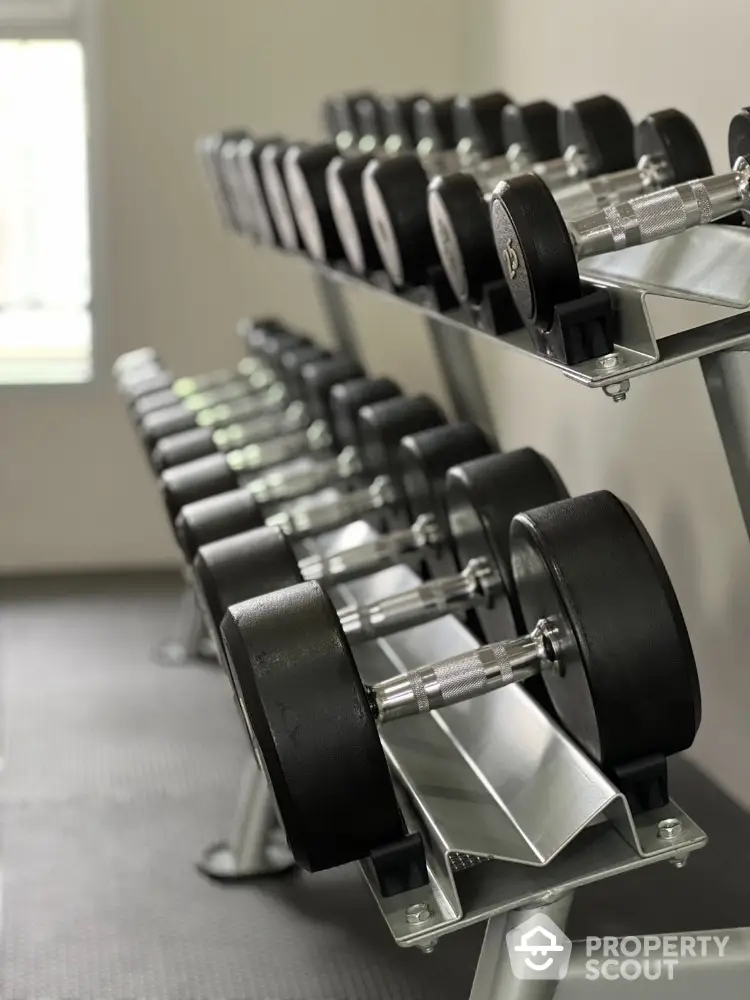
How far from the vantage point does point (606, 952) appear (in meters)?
1.00

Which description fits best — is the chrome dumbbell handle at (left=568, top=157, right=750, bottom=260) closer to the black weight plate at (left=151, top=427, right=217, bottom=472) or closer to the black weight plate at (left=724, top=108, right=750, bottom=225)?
the black weight plate at (left=724, top=108, right=750, bottom=225)

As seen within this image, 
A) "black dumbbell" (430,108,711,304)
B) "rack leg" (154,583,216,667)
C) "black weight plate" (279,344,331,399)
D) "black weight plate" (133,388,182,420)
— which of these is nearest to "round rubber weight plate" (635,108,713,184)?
"black dumbbell" (430,108,711,304)

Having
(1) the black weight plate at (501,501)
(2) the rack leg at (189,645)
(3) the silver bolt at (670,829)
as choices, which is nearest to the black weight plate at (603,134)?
(1) the black weight plate at (501,501)

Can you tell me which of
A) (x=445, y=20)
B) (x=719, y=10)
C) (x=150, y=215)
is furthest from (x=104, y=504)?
(x=719, y=10)

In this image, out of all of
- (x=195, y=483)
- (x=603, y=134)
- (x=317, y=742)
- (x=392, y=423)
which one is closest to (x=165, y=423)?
(x=195, y=483)

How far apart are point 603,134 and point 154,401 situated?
1.21 meters

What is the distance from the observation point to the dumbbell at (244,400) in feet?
7.02

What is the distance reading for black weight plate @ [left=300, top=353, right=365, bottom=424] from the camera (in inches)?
82.4

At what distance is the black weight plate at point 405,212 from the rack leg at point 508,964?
67 cm

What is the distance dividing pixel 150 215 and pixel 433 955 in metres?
2.12

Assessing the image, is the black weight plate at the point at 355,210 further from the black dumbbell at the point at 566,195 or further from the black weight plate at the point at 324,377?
the black weight plate at the point at 324,377

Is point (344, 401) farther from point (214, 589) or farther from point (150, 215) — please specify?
point (150, 215)

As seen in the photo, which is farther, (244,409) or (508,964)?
(244,409)

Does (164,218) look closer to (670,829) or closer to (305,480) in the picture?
(305,480)
